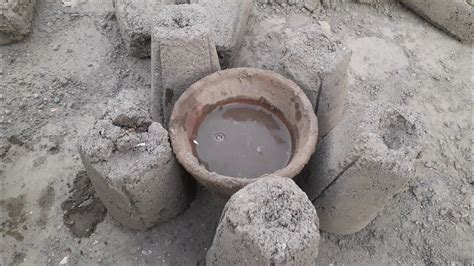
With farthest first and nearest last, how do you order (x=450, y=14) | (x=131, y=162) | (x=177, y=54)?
(x=450, y=14), (x=177, y=54), (x=131, y=162)

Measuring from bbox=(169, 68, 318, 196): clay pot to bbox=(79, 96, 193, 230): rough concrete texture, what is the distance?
0.12m

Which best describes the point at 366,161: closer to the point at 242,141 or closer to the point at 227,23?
the point at 242,141

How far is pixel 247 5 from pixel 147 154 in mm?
1557

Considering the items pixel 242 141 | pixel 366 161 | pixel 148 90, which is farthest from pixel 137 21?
pixel 366 161

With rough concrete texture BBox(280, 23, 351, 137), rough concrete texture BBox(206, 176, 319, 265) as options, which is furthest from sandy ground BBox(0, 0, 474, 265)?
rough concrete texture BBox(206, 176, 319, 265)

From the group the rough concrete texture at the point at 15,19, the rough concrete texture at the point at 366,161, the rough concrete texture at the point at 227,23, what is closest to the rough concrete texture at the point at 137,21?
the rough concrete texture at the point at 227,23

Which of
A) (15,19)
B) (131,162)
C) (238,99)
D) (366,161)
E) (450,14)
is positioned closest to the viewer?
(366,161)

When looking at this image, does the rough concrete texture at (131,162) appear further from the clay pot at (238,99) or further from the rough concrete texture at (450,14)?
the rough concrete texture at (450,14)

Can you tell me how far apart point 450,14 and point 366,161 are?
2.25 meters

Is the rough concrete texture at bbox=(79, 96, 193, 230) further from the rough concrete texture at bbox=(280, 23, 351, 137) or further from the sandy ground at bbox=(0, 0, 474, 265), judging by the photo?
the rough concrete texture at bbox=(280, 23, 351, 137)

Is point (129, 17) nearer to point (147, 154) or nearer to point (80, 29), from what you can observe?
point (80, 29)

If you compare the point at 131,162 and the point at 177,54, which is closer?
the point at 131,162

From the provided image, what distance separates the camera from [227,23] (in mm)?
3260

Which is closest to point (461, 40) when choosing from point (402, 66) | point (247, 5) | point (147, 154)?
point (402, 66)
